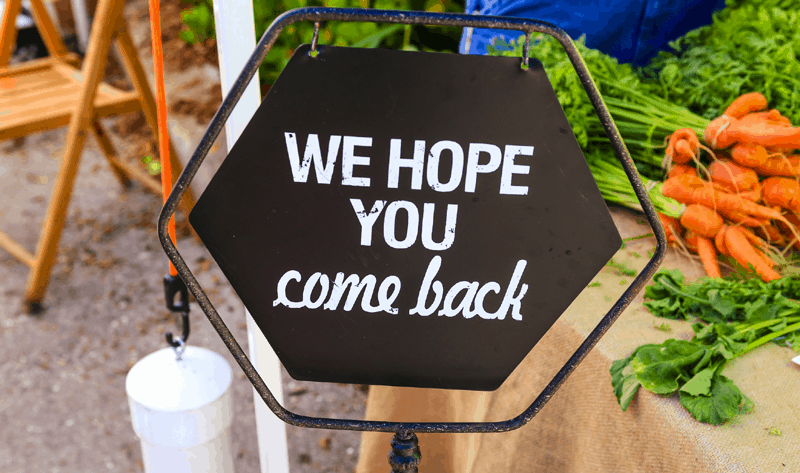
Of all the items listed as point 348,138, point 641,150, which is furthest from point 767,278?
point 348,138

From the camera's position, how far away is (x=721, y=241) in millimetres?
1089

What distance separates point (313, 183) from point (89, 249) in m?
2.51

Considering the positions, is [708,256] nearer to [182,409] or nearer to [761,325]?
[761,325]

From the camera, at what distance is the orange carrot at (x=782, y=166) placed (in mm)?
1075

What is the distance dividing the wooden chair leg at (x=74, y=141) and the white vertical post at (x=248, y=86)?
141 centimetres

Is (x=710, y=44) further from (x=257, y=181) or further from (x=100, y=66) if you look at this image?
(x=100, y=66)

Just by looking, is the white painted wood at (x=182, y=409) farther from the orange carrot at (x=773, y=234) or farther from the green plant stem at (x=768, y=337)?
the orange carrot at (x=773, y=234)

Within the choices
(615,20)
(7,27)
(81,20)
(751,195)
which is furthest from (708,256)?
(81,20)

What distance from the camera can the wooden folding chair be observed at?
195cm

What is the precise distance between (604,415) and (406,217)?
1.72ft

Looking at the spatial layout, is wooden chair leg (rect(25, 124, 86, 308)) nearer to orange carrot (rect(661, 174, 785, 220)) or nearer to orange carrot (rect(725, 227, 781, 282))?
orange carrot (rect(661, 174, 785, 220))

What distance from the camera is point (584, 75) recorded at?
0.47 m

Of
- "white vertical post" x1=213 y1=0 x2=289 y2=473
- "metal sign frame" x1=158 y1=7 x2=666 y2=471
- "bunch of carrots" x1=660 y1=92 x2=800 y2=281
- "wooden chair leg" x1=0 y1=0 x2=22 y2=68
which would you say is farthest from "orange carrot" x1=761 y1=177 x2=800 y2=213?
"wooden chair leg" x1=0 y1=0 x2=22 y2=68

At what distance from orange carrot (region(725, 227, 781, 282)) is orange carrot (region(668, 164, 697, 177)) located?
0.14 meters
